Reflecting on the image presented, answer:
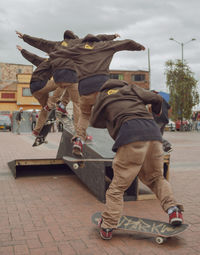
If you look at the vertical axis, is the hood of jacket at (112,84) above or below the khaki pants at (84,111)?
above

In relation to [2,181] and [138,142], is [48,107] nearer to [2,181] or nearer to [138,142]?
[2,181]

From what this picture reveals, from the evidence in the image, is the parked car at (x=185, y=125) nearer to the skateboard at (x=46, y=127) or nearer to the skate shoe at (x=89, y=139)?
the skateboard at (x=46, y=127)

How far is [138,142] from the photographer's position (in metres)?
3.69

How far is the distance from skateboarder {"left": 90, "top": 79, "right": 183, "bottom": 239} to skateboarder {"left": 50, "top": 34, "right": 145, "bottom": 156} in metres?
2.01

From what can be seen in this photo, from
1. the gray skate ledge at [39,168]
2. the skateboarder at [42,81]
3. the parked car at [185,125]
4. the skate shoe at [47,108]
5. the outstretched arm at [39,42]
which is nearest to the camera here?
the outstretched arm at [39,42]

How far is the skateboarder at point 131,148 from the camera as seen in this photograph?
Answer: 3682 mm

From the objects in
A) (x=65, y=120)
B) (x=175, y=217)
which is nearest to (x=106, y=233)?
(x=175, y=217)

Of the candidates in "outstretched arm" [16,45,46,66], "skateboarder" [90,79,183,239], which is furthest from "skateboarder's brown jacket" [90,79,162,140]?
"outstretched arm" [16,45,46,66]

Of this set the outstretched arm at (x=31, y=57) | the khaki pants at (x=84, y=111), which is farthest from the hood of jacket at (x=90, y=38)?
the outstretched arm at (x=31, y=57)

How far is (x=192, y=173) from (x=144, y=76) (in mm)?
56696

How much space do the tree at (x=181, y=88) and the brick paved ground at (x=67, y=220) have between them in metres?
29.2

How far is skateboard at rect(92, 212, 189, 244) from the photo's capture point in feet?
12.0

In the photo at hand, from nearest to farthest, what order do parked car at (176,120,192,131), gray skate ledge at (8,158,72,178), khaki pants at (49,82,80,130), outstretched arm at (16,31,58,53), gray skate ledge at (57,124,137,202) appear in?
1. gray skate ledge at (57,124,137,202)
2. khaki pants at (49,82,80,130)
3. outstretched arm at (16,31,58,53)
4. gray skate ledge at (8,158,72,178)
5. parked car at (176,120,192,131)

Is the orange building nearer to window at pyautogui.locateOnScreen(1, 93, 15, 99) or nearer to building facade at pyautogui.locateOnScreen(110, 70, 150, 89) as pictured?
window at pyautogui.locateOnScreen(1, 93, 15, 99)
